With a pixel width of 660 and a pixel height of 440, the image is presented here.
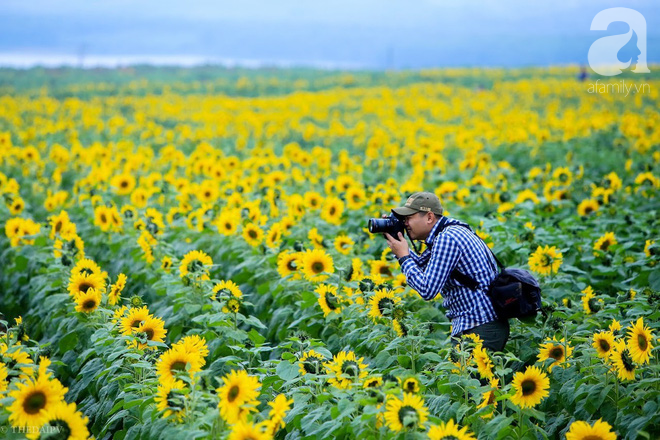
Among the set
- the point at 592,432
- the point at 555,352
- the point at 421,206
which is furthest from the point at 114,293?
the point at 592,432

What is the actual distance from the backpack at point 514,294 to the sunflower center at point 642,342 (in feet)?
2.05

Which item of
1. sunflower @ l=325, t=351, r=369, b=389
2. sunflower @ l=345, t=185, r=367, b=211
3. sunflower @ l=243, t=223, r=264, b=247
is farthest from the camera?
sunflower @ l=345, t=185, r=367, b=211

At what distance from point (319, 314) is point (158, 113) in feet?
50.1

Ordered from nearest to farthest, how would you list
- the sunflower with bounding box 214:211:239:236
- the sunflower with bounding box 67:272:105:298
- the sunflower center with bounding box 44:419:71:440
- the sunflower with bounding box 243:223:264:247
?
1. the sunflower center with bounding box 44:419:71:440
2. the sunflower with bounding box 67:272:105:298
3. the sunflower with bounding box 243:223:264:247
4. the sunflower with bounding box 214:211:239:236

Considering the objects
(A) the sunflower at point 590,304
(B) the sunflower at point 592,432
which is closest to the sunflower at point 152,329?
(B) the sunflower at point 592,432

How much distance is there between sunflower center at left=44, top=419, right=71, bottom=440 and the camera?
2271mm

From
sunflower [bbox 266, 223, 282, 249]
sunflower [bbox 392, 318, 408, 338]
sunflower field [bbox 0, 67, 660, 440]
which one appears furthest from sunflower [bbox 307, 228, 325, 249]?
sunflower [bbox 392, 318, 408, 338]

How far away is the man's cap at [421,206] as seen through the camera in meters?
3.73

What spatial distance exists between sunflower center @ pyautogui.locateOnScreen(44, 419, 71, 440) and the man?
1.91 metres

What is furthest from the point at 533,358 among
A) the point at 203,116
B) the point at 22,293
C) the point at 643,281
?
the point at 203,116

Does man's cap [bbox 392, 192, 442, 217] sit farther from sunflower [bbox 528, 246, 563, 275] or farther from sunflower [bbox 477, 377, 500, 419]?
sunflower [bbox 477, 377, 500, 419]

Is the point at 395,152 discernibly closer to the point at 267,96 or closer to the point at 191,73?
the point at 267,96

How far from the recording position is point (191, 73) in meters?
34.8

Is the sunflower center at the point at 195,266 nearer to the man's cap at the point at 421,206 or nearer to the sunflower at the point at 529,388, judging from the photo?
the man's cap at the point at 421,206
